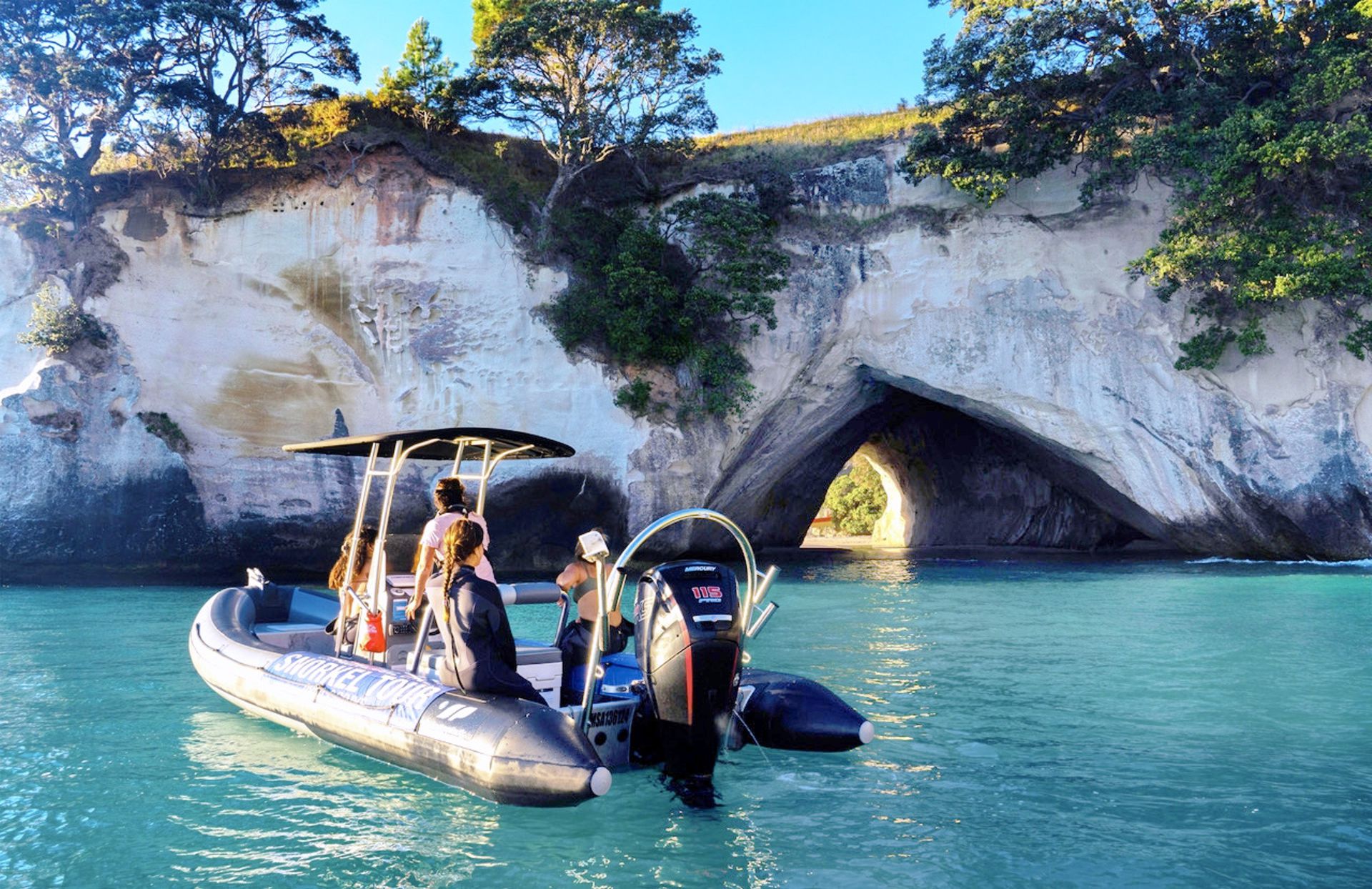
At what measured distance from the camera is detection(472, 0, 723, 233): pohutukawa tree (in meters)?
19.2

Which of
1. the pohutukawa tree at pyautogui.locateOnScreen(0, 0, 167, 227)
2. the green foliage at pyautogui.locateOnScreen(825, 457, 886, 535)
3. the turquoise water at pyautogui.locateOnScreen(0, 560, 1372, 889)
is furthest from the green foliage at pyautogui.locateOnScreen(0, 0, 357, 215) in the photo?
the green foliage at pyautogui.locateOnScreen(825, 457, 886, 535)

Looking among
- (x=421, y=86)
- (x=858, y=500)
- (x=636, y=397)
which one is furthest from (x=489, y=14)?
(x=858, y=500)

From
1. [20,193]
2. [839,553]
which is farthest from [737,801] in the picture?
[839,553]

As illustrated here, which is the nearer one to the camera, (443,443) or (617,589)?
(617,589)

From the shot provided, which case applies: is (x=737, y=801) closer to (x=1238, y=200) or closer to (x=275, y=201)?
(x=1238, y=200)

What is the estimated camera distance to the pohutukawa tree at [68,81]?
58.6 feet

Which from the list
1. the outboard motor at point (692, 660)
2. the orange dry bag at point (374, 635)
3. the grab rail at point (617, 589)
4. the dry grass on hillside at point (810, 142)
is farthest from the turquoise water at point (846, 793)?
the dry grass on hillside at point (810, 142)

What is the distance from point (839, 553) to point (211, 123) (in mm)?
18059

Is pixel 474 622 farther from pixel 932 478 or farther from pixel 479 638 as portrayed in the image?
pixel 932 478

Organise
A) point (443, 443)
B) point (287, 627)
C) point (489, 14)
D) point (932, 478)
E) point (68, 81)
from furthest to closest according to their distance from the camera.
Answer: point (932, 478)
point (489, 14)
point (68, 81)
point (287, 627)
point (443, 443)

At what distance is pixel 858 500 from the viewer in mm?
41375

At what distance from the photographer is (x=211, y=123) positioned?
1914 centimetres

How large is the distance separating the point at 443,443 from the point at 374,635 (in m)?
1.41

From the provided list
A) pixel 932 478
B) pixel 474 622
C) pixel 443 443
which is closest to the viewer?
pixel 474 622
